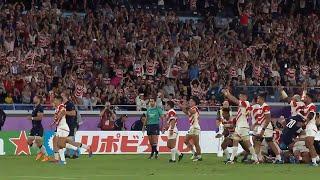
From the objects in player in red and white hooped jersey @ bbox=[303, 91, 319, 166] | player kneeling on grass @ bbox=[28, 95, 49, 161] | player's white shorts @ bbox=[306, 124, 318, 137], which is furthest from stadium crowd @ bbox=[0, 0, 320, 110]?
player's white shorts @ bbox=[306, 124, 318, 137]

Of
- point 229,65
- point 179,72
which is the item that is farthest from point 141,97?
point 229,65

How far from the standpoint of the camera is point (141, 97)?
1496 inches

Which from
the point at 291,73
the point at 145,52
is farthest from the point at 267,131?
the point at 291,73

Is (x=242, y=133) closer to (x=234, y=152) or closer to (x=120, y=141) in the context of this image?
(x=234, y=152)

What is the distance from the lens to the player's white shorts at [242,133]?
2834 centimetres

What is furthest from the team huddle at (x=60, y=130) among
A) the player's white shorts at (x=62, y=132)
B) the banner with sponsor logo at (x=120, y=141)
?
the banner with sponsor logo at (x=120, y=141)

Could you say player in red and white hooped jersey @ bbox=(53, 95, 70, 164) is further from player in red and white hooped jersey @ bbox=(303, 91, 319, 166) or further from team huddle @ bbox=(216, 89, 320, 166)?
player in red and white hooped jersey @ bbox=(303, 91, 319, 166)

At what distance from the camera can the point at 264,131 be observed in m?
28.5

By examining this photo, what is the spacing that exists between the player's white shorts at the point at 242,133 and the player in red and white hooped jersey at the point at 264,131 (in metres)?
0.41

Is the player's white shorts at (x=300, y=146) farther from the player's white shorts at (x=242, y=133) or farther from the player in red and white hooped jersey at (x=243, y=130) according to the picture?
the player's white shorts at (x=242, y=133)

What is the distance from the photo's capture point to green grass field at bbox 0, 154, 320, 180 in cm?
2227

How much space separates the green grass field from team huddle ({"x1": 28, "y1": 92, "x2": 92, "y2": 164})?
0.47m

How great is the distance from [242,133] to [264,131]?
0.69m

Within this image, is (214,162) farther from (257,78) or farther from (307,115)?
(257,78)
